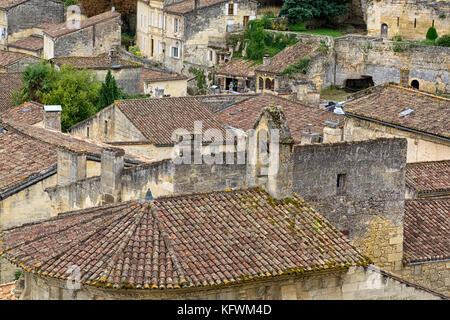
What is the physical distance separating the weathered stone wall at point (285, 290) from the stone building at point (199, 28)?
50.9 metres

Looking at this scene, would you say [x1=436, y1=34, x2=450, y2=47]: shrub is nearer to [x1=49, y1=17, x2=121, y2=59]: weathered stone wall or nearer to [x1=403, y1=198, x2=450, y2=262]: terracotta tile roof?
[x1=49, y1=17, x2=121, y2=59]: weathered stone wall

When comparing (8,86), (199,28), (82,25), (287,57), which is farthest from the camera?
(82,25)

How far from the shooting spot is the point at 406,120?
129 ft

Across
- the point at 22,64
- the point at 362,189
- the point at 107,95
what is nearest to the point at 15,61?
the point at 22,64

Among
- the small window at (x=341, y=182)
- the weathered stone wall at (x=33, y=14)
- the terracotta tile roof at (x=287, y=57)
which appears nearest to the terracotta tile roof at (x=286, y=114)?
the terracotta tile roof at (x=287, y=57)

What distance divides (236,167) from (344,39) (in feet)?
146

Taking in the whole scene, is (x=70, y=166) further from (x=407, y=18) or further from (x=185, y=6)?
(x=185, y=6)

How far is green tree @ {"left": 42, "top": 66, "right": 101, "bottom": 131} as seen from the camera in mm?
52000

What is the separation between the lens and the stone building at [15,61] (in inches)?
2800

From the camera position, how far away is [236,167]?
86.9 ft

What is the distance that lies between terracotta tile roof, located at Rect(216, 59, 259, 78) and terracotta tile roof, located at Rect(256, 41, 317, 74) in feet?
2.48

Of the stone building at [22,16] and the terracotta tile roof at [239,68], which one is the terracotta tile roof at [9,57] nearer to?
the stone building at [22,16]

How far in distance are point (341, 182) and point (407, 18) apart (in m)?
48.2

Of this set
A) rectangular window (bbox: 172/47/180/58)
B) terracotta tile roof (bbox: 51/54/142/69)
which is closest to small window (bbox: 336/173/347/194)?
terracotta tile roof (bbox: 51/54/142/69)
